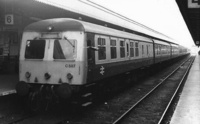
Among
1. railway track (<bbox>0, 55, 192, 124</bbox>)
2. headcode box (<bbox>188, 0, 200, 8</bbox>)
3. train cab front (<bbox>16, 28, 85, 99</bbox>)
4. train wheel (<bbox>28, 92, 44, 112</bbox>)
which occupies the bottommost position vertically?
railway track (<bbox>0, 55, 192, 124</bbox>)

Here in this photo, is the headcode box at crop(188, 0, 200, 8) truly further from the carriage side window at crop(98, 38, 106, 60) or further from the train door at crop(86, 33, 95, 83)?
the train door at crop(86, 33, 95, 83)

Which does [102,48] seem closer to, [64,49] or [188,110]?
[64,49]

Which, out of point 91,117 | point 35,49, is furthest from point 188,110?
→ point 35,49

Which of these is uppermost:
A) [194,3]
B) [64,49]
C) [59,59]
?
[194,3]

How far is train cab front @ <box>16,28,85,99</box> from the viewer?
7602mm

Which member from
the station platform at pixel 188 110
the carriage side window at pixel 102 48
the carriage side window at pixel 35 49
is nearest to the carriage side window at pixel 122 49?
the carriage side window at pixel 102 48

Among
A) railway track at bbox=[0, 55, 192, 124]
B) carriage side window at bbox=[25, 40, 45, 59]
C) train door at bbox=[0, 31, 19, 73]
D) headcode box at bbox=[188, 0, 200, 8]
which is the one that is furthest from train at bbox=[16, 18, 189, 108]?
train door at bbox=[0, 31, 19, 73]

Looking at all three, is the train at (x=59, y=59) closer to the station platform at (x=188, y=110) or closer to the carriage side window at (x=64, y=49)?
the carriage side window at (x=64, y=49)


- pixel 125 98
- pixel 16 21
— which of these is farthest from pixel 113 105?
pixel 16 21

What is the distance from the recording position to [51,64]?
7898 millimetres

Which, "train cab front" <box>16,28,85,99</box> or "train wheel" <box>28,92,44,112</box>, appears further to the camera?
"train wheel" <box>28,92,44,112</box>

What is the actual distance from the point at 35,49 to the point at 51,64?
76 cm

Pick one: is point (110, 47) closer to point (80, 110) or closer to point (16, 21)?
point (80, 110)

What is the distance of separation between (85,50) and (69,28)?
31.5 inches
